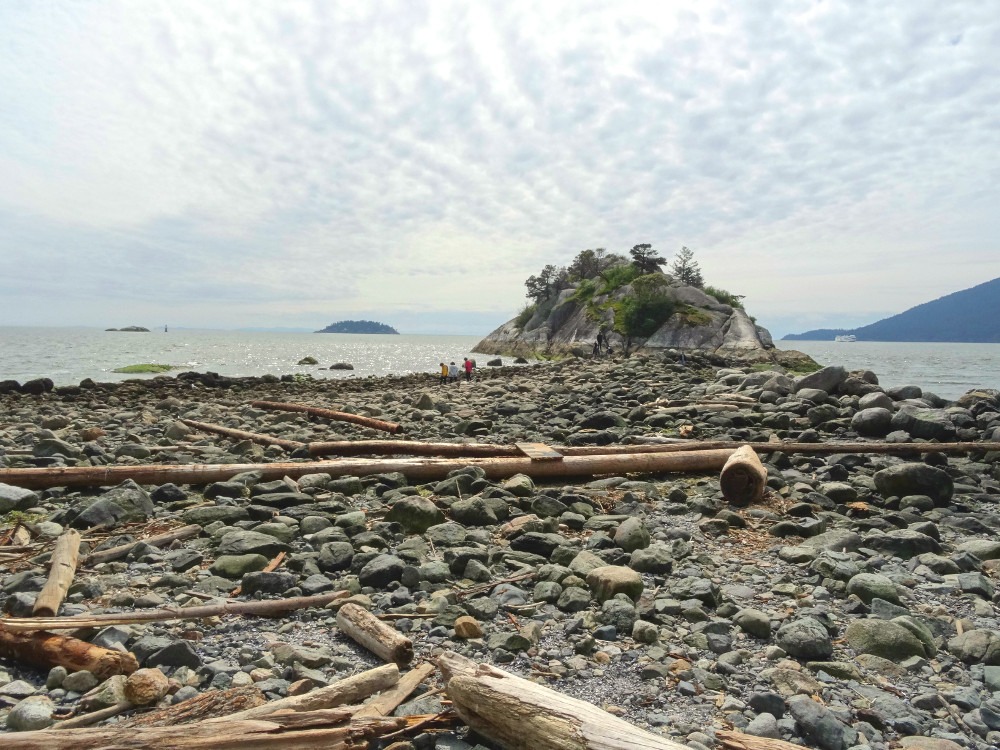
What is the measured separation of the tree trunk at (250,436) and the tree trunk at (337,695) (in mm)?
7806

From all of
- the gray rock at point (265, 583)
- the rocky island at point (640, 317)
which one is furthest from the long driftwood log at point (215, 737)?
the rocky island at point (640, 317)

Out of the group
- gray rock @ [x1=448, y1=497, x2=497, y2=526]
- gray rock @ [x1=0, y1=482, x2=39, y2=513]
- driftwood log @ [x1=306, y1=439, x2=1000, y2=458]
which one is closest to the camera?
gray rock @ [x1=448, y1=497, x2=497, y2=526]

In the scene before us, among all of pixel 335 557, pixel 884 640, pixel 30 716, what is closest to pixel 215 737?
pixel 30 716

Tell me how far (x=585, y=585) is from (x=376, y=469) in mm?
4417

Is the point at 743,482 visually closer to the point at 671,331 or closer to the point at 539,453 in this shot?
the point at 539,453

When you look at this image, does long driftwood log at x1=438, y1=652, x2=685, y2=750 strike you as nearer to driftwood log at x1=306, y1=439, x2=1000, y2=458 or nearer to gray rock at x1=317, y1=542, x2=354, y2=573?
gray rock at x1=317, y1=542, x2=354, y2=573

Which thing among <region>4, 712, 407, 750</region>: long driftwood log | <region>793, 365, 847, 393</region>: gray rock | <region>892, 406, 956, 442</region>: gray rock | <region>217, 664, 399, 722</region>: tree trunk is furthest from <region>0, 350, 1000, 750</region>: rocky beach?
<region>793, 365, 847, 393</region>: gray rock

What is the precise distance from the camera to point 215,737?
2461 millimetres

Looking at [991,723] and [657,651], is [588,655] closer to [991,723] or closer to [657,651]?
[657,651]

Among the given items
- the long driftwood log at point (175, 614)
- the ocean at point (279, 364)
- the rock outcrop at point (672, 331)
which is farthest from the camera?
the rock outcrop at point (672, 331)

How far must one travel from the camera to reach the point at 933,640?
12.9 feet

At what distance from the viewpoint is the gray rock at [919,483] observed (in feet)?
24.4

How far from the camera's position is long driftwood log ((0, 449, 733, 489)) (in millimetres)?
7598

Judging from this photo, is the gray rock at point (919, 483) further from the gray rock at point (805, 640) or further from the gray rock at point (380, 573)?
the gray rock at point (380, 573)
